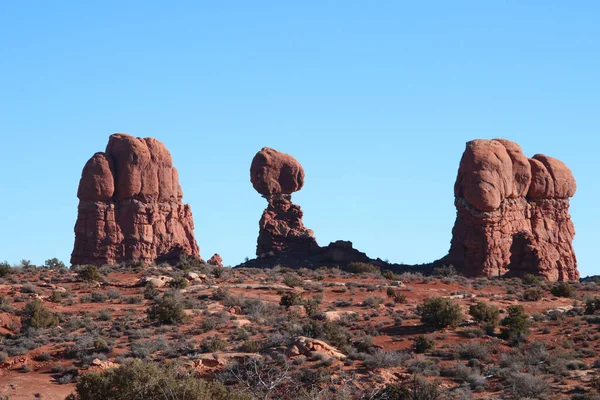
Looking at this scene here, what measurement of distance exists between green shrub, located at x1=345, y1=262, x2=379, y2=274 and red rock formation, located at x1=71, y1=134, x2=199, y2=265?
34.7 ft

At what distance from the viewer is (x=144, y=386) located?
29.4 metres

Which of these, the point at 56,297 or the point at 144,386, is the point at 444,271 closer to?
the point at 56,297

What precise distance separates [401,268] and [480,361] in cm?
3433

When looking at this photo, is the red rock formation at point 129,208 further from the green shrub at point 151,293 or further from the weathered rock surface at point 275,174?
the green shrub at point 151,293

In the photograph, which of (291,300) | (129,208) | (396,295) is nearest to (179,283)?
(291,300)

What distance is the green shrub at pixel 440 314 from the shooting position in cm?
4322

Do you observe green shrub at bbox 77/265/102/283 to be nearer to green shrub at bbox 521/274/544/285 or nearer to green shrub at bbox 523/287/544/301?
green shrub at bbox 523/287/544/301

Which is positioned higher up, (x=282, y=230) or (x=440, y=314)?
(x=282, y=230)

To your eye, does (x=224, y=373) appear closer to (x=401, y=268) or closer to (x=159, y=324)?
(x=159, y=324)

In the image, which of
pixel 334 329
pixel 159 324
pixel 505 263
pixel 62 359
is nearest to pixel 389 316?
pixel 334 329

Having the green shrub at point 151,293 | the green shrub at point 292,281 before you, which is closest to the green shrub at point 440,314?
the green shrub at point 292,281

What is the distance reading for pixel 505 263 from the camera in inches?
2726

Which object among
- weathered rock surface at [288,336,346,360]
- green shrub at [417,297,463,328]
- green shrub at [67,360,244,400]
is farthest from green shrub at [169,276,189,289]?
green shrub at [67,360,244,400]

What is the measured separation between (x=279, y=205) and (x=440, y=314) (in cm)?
3426
